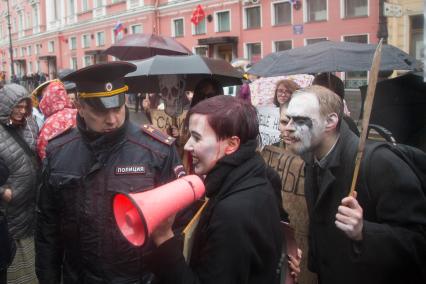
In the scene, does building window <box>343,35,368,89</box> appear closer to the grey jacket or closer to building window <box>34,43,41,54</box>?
the grey jacket

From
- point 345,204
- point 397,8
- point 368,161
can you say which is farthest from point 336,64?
point 397,8

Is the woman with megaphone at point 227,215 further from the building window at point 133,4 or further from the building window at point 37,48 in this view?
the building window at point 37,48

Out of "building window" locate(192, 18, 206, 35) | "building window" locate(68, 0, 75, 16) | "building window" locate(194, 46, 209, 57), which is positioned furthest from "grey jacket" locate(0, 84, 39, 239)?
"building window" locate(68, 0, 75, 16)

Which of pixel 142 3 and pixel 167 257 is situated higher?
pixel 142 3

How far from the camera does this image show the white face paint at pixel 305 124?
2.26 metres

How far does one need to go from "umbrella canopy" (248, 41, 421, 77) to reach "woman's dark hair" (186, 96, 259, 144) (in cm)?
280

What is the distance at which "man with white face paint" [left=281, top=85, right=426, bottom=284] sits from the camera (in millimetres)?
1964

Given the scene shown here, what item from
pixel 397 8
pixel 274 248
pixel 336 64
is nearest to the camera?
pixel 274 248

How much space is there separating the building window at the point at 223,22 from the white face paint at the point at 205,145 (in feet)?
69.9

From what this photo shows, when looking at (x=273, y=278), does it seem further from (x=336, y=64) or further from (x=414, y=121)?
(x=336, y=64)

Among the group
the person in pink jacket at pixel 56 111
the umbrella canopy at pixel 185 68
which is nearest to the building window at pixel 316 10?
the umbrella canopy at pixel 185 68

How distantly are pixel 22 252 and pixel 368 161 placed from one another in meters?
2.71

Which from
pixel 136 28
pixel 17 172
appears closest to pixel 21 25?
pixel 136 28

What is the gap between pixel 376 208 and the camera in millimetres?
2045
